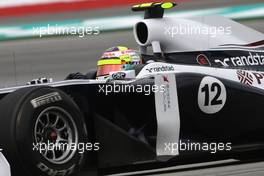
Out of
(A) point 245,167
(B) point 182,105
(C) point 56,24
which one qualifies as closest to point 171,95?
(B) point 182,105

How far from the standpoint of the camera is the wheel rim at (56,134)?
4.24 m

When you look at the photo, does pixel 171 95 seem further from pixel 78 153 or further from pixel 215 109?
pixel 78 153

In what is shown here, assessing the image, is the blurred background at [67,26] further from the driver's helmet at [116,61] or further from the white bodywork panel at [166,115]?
the white bodywork panel at [166,115]

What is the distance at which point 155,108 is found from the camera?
489 centimetres

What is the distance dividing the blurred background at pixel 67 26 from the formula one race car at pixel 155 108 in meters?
4.10

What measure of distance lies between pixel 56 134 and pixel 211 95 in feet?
4.50

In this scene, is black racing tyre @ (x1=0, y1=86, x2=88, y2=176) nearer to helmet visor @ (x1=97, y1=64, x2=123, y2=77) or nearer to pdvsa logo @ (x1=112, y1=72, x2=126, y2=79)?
pdvsa logo @ (x1=112, y1=72, x2=126, y2=79)

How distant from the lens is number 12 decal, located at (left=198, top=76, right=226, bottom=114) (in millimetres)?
5090

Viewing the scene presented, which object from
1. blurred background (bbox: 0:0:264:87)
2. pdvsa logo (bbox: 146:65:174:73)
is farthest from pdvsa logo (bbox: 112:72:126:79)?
blurred background (bbox: 0:0:264:87)

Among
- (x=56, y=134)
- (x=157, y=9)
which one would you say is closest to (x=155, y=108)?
(x=56, y=134)

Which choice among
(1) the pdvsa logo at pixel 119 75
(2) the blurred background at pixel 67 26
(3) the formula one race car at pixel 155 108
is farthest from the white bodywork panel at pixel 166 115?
(2) the blurred background at pixel 67 26

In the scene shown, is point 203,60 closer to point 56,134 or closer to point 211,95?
point 211,95

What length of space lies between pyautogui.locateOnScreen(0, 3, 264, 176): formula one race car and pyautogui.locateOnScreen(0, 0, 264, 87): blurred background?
410 centimetres

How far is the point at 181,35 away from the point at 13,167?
2.28m
